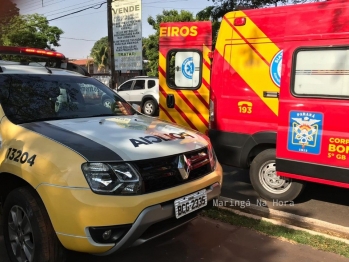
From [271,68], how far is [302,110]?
0.80m

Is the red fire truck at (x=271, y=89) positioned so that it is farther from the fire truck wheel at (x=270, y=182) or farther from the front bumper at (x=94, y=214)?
the front bumper at (x=94, y=214)

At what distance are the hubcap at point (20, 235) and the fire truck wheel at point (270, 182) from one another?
3.04 metres

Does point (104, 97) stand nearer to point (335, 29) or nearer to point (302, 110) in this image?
point (302, 110)

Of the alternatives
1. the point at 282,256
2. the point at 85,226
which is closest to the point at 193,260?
the point at 282,256

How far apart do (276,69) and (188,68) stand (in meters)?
1.65

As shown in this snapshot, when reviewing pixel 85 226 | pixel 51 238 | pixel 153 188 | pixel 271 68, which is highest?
pixel 271 68

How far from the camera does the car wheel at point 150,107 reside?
586 inches

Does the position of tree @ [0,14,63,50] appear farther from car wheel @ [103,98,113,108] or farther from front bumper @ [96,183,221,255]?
front bumper @ [96,183,221,255]

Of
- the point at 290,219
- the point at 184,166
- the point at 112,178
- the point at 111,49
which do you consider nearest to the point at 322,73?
the point at 290,219

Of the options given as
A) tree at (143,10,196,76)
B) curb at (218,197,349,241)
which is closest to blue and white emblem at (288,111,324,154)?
curb at (218,197,349,241)

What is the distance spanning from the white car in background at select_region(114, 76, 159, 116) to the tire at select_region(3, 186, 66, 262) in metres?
11.9

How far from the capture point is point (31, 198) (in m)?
2.63

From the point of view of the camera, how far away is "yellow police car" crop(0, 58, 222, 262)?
94.6 inches

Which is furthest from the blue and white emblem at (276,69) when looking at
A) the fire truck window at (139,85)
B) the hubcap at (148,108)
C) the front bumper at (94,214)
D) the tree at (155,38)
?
the tree at (155,38)
